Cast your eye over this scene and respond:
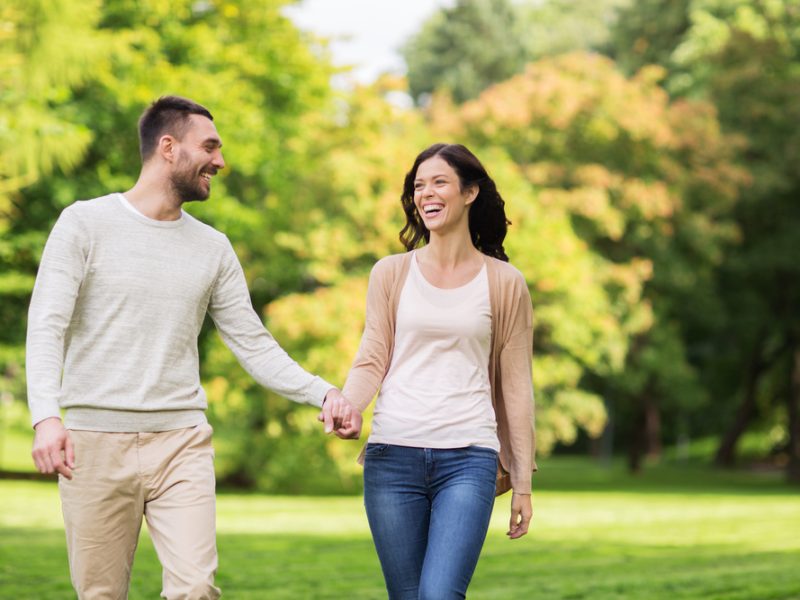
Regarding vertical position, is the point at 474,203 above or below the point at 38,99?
below

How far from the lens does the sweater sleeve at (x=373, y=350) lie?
4500 mm

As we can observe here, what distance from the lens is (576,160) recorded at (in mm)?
29781

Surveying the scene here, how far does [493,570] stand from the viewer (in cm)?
1179

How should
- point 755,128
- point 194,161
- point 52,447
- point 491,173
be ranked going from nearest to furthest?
point 52,447 < point 194,161 < point 491,173 < point 755,128

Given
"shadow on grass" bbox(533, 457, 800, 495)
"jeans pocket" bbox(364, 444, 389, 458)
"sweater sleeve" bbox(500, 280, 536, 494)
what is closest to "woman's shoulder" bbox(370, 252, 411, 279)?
"sweater sleeve" bbox(500, 280, 536, 494)

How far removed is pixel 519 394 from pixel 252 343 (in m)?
0.95

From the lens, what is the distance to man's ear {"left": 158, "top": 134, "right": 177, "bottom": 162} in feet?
14.5

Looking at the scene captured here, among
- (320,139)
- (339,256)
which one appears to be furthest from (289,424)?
(320,139)

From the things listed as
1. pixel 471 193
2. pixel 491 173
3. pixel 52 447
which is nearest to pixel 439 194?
pixel 471 193

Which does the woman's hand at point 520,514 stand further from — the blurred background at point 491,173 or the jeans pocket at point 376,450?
the blurred background at point 491,173

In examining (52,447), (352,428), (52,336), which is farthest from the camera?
(352,428)

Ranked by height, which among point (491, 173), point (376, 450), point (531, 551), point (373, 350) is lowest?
point (531, 551)

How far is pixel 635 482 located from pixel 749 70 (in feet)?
36.0

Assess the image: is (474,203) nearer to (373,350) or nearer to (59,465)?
(373,350)
